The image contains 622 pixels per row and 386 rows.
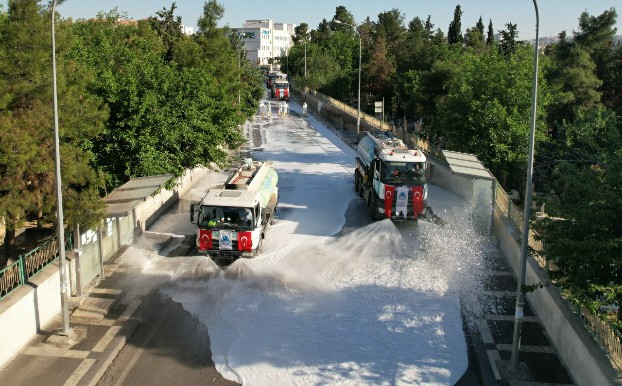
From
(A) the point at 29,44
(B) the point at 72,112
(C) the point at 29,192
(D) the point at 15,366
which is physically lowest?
(D) the point at 15,366

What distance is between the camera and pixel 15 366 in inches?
524

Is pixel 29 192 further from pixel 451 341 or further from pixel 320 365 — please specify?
pixel 451 341

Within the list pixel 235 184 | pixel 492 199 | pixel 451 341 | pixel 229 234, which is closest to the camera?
pixel 451 341

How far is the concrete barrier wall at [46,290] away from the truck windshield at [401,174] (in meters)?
9.63

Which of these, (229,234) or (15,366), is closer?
(15,366)

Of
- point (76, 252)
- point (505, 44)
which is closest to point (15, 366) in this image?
point (76, 252)

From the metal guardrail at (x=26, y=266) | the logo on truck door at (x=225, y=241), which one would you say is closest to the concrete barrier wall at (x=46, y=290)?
the metal guardrail at (x=26, y=266)

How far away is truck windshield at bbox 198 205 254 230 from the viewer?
19531 mm

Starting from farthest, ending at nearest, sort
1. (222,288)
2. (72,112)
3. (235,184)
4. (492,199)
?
(492,199)
(235,184)
(222,288)
(72,112)

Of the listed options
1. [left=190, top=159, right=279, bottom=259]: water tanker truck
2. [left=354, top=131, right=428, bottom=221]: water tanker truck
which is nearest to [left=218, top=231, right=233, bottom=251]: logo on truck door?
[left=190, top=159, right=279, bottom=259]: water tanker truck

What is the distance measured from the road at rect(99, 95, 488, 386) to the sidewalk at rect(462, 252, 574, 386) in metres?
0.51

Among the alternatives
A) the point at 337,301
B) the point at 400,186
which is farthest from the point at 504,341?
the point at 400,186

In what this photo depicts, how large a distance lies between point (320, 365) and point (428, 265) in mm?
7441

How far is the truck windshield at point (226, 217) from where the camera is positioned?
1953 cm
